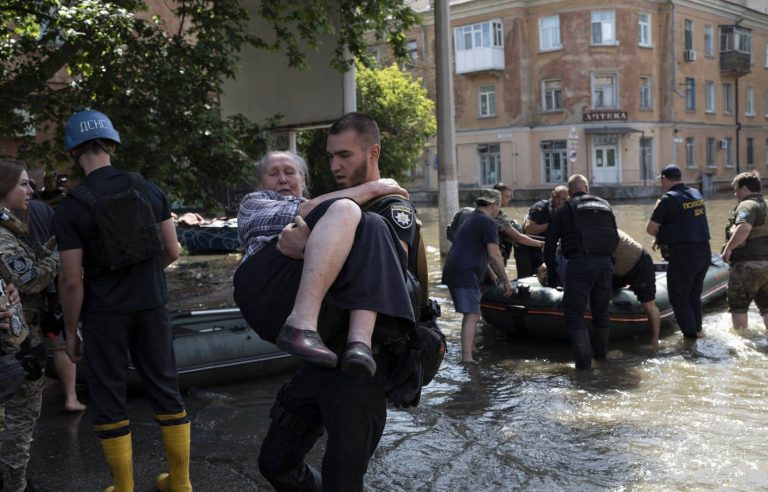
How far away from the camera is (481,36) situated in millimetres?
44281

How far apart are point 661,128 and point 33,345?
43681 mm

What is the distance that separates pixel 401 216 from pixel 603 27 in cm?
4263

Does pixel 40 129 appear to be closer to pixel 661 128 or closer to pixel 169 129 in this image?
pixel 169 129

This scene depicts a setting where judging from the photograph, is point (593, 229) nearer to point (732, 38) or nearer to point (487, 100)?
point (487, 100)

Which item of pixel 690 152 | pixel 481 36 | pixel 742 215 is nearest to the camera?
pixel 742 215

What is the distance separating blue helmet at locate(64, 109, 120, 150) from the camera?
4012 millimetres

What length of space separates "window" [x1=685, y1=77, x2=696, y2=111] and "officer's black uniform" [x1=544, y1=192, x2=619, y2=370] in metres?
41.2

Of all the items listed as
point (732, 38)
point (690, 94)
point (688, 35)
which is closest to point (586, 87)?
point (690, 94)

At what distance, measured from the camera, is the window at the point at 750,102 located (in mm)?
51031

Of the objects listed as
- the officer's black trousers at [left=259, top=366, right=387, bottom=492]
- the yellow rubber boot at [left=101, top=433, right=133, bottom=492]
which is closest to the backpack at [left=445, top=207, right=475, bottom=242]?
the yellow rubber boot at [left=101, top=433, right=133, bottom=492]

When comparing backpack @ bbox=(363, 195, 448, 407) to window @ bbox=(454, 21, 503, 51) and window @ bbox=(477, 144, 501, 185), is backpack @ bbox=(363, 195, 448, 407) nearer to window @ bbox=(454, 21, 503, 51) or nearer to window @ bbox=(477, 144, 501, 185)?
window @ bbox=(477, 144, 501, 185)

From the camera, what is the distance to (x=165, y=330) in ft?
13.8

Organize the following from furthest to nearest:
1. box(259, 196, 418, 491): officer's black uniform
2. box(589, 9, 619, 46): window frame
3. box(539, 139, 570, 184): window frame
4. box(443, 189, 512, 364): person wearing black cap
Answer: box(539, 139, 570, 184): window frame, box(589, 9, 619, 46): window frame, box(443, 189, 512, 364): person wearing black cap, box(259, 196, 418, 491): officer's black uniform

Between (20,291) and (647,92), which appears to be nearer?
(20,291)
